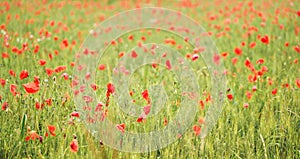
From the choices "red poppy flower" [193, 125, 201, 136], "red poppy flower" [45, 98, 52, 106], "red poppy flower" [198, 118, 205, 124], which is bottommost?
"red poppy flower" [193, 125, 201, 136]

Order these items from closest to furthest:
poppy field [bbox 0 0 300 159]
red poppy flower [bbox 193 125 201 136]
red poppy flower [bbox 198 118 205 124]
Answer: poppy field [bbox 0 0 300 159]
red poppy flower [bbox 193 125 201 136]
red poppy flower [bbox 198 118 205 124]

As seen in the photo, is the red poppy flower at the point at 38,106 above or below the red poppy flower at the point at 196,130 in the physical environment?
above

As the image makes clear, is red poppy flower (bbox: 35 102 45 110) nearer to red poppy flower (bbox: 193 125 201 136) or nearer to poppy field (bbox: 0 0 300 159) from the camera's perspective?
poppy field (bbox: 0 0 300 159)

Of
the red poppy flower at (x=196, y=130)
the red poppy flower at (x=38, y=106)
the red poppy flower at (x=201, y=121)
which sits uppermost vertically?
the red poppy flower at (x=38, y=106)

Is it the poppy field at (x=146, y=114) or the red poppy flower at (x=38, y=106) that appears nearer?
the poppy field at (x=146, y=114)

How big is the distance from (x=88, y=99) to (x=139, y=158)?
54cm

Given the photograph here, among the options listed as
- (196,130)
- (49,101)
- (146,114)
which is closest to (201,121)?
(196,130)

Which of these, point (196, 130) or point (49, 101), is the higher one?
point (49, 101)

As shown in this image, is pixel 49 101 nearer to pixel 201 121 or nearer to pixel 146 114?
pixel 146 114

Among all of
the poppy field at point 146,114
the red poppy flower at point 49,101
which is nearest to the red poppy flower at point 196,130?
the poppy field at point 146,114

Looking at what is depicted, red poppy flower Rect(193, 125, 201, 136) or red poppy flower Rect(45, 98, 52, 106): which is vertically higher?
red poppy flower Rect(45, 98, 52, 106)

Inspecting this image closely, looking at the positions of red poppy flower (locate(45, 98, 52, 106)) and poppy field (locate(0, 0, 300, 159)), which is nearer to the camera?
poppy field (locate(0, 0, 300, 159))

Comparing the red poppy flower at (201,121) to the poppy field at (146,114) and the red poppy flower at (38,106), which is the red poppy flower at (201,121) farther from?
the red poppy flower at (38,106)

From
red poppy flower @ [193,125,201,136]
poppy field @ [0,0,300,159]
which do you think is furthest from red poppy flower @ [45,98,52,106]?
red poppy flower @ [193,125,201,136]
